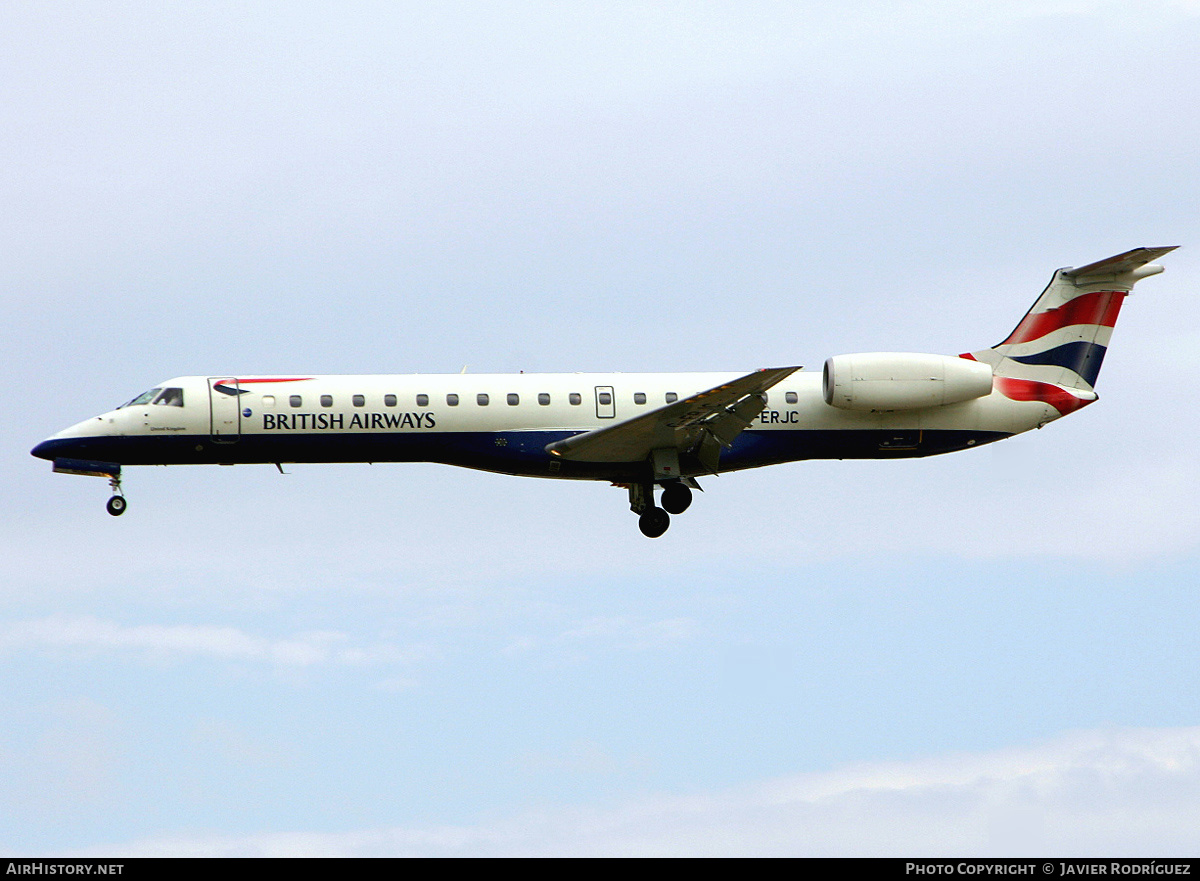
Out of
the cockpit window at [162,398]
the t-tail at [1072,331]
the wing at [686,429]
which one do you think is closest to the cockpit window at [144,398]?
the cockpit window at [162,398]

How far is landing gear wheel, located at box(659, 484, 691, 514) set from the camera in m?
33.2

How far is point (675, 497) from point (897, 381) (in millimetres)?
5386

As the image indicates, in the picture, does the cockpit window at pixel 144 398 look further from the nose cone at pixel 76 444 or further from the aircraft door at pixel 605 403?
the aircraft door at pixel 605 403

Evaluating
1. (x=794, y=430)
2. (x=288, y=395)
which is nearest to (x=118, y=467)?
(x=288, y=395)

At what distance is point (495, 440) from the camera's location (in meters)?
32.2

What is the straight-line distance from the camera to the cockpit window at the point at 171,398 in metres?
31.9

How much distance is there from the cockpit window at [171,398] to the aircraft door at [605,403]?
8.71m

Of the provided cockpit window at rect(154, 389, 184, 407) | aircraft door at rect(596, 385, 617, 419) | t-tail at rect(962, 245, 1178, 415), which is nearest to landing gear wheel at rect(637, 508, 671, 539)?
aircraft door at rect(596, 385, 617, 419)

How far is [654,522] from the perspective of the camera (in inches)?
1316
